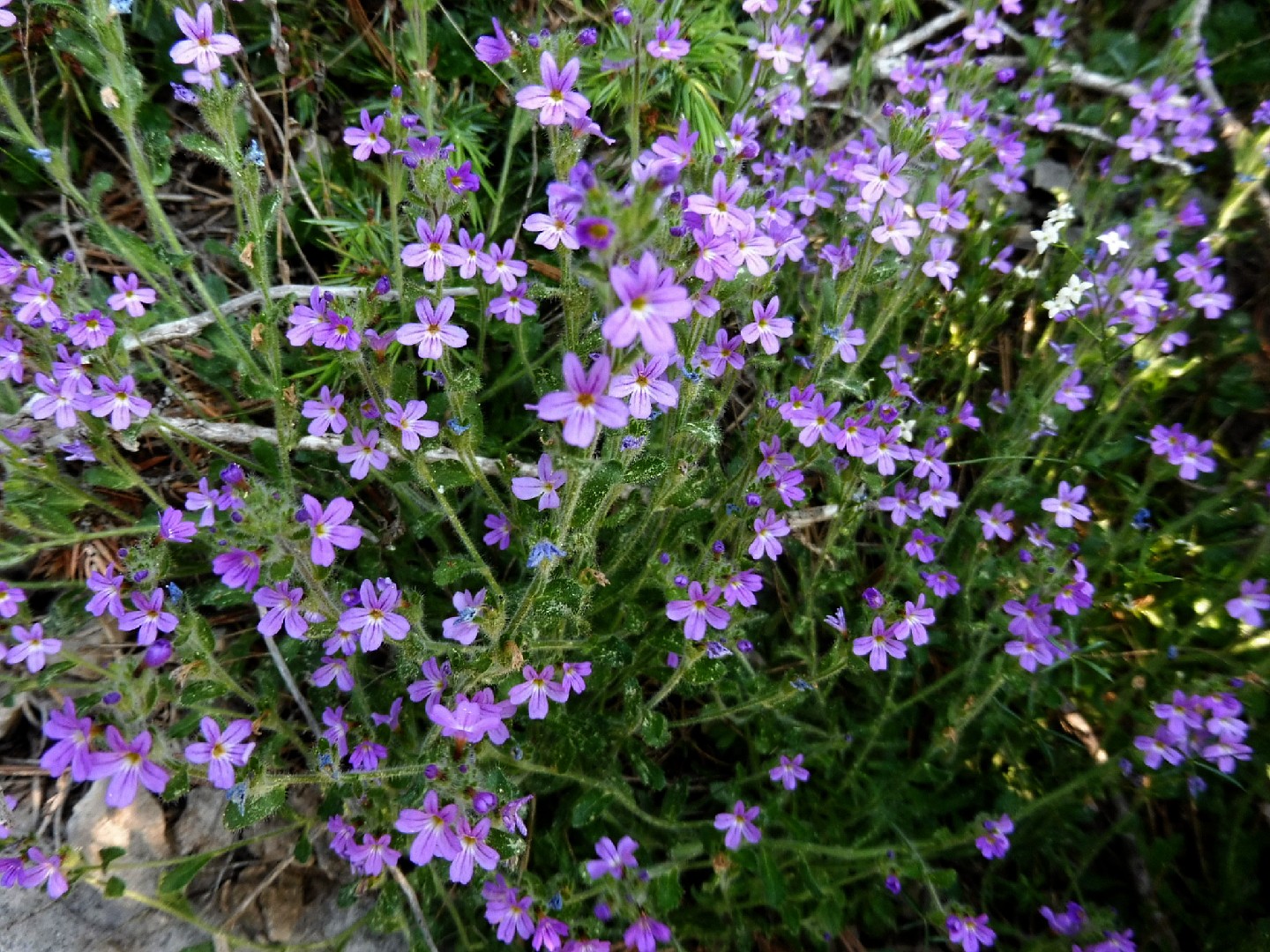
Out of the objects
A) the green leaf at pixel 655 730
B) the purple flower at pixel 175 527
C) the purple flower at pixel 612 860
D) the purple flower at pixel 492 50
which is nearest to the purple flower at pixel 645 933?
the purple flower at pixel 612 860

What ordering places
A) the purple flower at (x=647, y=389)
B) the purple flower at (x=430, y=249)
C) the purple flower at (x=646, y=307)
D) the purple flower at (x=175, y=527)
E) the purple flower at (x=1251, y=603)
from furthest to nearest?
1. the purple flower at (x=1251, y=603)
2. the purple flower at (x=430, y=249)
3. the purple flower at (x=175, y=527)
4. the purple flower at (x=647, y=389)
5. the purple flower at (x=646, y=307)

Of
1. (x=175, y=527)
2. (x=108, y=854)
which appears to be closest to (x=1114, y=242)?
(x=175, y=527)

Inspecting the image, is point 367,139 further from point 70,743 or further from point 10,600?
point 70,743

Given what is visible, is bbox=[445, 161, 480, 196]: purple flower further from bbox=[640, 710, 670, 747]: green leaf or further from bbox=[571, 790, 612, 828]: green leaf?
bbox=[571, 790, 612, 828]: green leaf

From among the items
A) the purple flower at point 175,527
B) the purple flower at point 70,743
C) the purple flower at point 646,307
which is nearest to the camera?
the purple flower at point 646,307

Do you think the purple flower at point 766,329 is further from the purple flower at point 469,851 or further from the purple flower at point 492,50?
the purple flower at point 469,851

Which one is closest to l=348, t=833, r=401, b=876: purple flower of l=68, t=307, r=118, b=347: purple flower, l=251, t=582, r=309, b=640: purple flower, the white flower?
l=251, t=582, r=309, b=640: purple flower

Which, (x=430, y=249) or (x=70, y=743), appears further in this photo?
(x=430, y=249)
